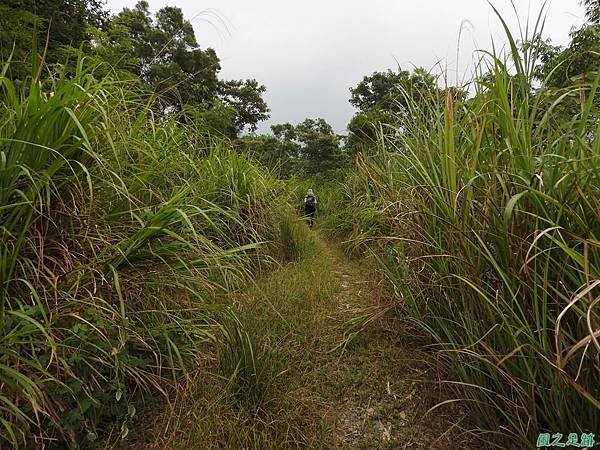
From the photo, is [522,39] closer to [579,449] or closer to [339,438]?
[579,449]

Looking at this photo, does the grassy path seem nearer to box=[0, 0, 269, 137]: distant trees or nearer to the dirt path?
the dirt path

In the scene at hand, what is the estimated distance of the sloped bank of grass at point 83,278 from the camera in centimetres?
103

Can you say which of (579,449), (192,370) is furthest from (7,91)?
(579,449)

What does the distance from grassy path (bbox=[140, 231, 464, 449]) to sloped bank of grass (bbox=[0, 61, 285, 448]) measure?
234 millimetres

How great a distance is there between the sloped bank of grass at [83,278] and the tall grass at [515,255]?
1.12m

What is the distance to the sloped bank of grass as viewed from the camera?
40.6 inches

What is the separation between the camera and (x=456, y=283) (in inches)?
55.3

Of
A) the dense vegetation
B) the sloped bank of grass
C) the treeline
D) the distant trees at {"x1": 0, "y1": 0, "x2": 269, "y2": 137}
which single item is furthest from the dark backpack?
the sloped bank of grass

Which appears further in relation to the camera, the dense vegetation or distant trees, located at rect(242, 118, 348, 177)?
distant trees, located at rect(242, 118, 348, 177)

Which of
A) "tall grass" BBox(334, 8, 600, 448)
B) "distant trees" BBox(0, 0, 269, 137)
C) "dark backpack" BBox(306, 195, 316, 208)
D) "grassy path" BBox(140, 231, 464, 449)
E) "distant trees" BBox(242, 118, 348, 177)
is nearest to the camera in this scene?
"tall grass" BBox(334, 8, 600, 448)

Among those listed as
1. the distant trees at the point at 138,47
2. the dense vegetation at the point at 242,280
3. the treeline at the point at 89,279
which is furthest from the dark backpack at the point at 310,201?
the treeline at the point at 89,279

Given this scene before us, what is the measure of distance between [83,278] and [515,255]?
1613 millimetres

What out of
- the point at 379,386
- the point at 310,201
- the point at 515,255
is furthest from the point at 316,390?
the point at 310,201

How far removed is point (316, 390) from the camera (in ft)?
5.26
